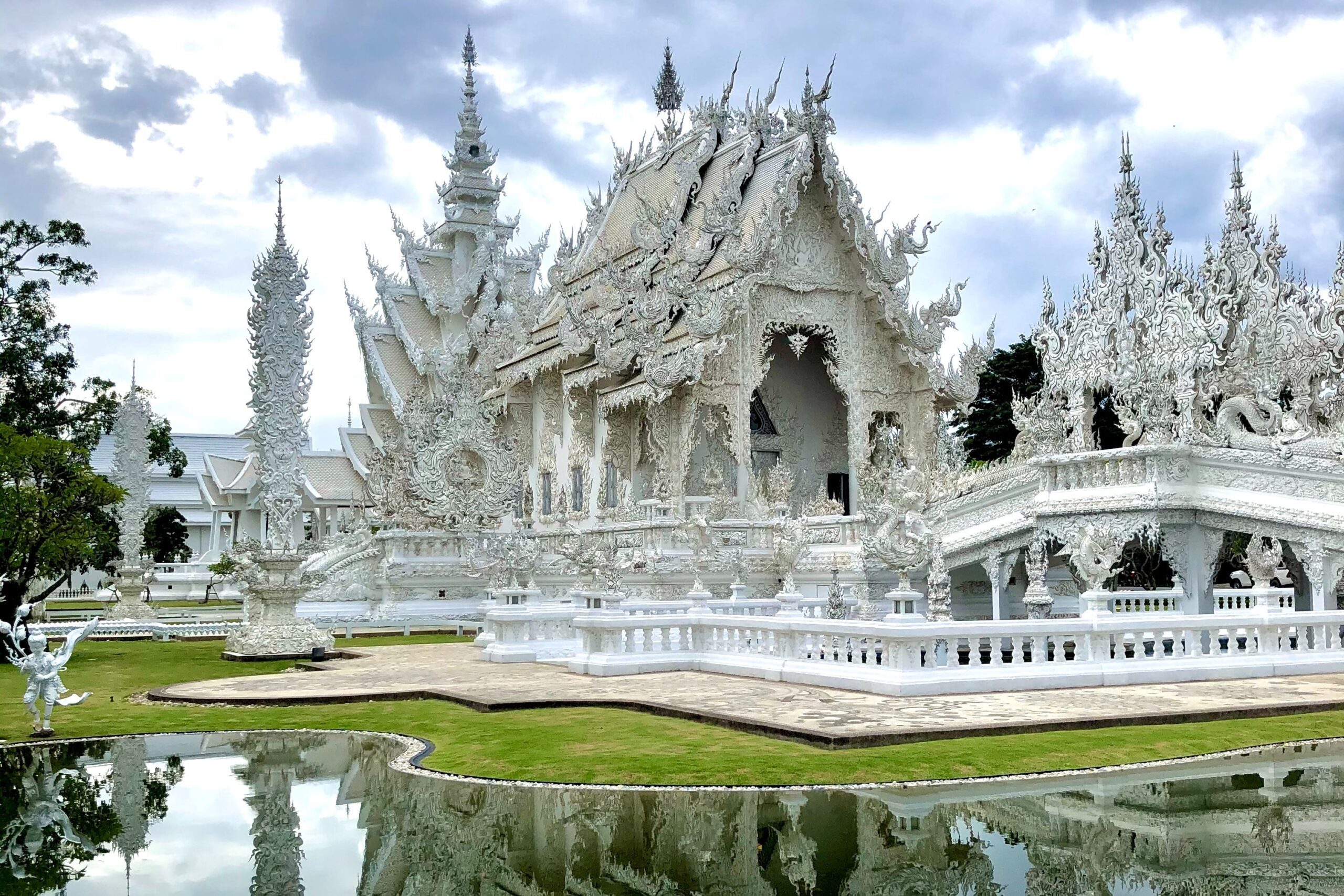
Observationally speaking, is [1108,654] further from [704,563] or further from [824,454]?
[824,454]

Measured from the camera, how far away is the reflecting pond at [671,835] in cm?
503

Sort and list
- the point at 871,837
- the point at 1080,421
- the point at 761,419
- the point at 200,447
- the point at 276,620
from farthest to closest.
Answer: the point at 200,447 < the point at 761,419 < the point at 1080,421 < the point at 276,620 < the point at 871,837

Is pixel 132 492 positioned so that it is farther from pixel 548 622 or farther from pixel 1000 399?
pixel 1000 399

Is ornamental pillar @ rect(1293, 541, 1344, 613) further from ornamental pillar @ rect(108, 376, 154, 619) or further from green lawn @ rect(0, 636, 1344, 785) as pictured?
ornamental pillar @ rect(108, 376, 154, 619)

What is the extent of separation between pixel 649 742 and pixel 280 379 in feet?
32.4

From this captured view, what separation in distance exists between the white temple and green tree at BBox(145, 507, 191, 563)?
937 inches

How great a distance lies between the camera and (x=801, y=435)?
23.7 m

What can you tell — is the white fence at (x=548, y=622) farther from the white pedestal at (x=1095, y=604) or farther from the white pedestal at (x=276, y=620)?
the white pedestal at (x=1095, y=604)

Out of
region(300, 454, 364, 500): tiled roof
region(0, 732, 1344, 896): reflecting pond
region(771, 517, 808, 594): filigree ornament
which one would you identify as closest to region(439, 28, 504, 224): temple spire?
region(300, 454, 364, 500): tiled roof

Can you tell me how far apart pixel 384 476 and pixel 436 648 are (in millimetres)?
8127

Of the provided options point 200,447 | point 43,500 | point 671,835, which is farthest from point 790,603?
point 200,447

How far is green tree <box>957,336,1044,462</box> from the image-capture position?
37031 millimetres

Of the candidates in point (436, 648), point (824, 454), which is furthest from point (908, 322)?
point (436, 648)

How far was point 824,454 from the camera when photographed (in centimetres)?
2364
